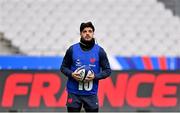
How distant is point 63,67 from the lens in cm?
505

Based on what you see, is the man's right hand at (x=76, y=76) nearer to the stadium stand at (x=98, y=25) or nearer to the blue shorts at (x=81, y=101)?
the blue shorts at (x=81, y=101)

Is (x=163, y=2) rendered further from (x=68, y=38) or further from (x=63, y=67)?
(x=63, y=67)

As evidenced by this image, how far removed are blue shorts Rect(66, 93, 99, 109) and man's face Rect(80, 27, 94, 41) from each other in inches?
21.9

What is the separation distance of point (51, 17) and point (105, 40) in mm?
1573

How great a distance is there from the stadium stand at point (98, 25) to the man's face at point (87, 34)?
828cm

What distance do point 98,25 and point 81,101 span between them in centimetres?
904

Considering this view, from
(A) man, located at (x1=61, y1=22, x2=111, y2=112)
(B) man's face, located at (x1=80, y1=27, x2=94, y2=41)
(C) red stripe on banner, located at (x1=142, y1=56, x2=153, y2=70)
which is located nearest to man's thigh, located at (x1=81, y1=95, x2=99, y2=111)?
(A) man, located at (x1=61, y1=22, x2=111, y2=112)

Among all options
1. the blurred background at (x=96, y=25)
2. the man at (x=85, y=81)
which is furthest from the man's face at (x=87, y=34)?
the blurred background at (x=96, y=25)

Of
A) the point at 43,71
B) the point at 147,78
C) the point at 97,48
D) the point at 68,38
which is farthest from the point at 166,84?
the point at 97,48

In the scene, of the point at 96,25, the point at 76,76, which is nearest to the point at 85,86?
the point at 76,76

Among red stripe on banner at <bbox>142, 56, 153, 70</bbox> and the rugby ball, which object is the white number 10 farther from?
red stripe on banner at <bbox>142, 56, 153, 70</bbox>

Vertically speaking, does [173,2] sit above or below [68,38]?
above

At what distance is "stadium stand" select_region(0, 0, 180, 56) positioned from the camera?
1356 cm

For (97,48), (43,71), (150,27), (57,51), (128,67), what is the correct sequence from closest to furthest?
(97,48)
(43,71)
(128,67)
(57,51)
(150,27)
